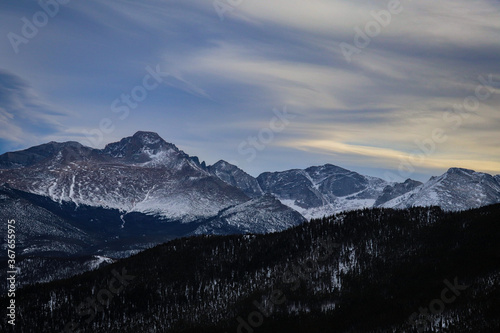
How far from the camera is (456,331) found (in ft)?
634

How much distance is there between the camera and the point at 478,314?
199375 mm

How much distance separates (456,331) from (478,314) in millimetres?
13300
